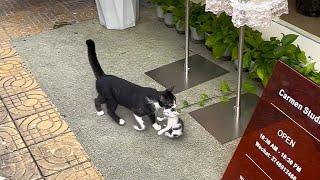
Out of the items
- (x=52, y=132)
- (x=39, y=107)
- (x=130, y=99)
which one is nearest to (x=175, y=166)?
(x=130, y=99)

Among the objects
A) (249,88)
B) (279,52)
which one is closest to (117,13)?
(249,88)

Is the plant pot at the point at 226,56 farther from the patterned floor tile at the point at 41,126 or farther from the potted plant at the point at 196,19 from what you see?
the patterned floor tile at the point at 41,126

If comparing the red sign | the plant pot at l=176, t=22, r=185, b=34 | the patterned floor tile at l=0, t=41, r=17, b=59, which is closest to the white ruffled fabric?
the red sign

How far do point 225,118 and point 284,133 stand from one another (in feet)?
3.43

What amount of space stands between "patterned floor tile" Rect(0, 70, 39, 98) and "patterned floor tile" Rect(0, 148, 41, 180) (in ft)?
2.27

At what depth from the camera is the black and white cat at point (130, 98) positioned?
7.84 feet

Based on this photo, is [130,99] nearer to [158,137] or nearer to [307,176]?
[158,137]

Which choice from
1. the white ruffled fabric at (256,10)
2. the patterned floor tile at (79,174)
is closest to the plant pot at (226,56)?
the white ruffled fabric at (256,10)

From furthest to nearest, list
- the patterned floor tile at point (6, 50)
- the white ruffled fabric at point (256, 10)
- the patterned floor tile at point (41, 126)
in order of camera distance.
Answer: the patterned floor tile at point (6, 50) → the patterned floor tile at point (41, 126) → the white ruffled fabric at point (256, 10)

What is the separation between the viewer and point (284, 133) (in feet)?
5.53

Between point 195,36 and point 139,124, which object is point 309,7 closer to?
point 195,36

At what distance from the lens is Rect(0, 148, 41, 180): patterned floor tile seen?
2.34 metres

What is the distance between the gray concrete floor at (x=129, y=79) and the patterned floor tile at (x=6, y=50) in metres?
0.07

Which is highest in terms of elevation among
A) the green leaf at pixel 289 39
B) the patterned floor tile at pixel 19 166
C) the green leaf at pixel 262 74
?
the green leaf at pixel 289 39
